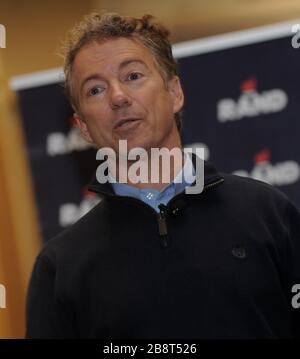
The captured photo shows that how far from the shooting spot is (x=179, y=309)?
112 centimetres

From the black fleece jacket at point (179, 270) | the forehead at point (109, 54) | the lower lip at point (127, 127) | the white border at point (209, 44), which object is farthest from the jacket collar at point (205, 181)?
the white border at point (209, 44)

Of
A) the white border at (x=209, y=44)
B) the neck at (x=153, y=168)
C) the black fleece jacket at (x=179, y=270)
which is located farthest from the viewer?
the white border at (x=209, y=44)

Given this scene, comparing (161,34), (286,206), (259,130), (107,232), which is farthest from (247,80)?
(107,232)

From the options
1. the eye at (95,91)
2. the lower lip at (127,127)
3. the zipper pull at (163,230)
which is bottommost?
the zipper pull at (163,230)

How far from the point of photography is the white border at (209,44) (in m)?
1.57

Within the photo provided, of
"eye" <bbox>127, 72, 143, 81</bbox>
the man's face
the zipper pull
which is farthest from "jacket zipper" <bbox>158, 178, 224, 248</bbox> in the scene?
"eye" <bbox>127, 72, 143, 81</bbox>

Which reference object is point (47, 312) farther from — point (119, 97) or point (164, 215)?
point (119, 97)

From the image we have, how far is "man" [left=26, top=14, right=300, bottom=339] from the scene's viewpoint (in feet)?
3.70

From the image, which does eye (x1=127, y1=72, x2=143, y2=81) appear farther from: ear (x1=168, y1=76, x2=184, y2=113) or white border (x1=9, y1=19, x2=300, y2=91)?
white border (x1=9, y1=19, x2=300, y2=91)

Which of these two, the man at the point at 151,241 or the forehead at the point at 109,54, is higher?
the forehead at the point at 109,54

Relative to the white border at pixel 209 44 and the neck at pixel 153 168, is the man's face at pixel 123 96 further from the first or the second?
the white border at pixel 209 44

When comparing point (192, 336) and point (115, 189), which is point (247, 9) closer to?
point (115, 189)

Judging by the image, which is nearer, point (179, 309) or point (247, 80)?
point (179, 309)
